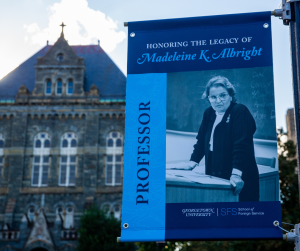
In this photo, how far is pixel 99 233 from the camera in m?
32.6

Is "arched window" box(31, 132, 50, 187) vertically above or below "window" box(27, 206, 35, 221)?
above

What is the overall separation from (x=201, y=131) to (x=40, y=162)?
1225 inches

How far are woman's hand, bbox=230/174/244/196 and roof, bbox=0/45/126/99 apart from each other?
31672 millimetres

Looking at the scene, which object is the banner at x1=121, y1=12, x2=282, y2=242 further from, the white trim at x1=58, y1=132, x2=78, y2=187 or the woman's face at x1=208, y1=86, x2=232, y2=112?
the white trim at x1=58, y1=132, x2=78, y2=187

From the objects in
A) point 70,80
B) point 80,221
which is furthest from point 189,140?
point 70,80

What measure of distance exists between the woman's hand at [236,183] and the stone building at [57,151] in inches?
1093

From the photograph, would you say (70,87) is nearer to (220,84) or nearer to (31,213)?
(31,213)

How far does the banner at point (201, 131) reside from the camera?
27.4 feet

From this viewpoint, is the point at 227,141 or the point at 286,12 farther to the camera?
the point at 227,141

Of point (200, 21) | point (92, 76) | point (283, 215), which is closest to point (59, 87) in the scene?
point (92, 76)

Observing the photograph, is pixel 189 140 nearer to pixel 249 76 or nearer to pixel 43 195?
pixel 249 76

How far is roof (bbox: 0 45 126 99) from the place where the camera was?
40.6m

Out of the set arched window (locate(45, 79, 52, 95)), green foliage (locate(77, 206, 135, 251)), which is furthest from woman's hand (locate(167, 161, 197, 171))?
arched window (locate(45, 79, 52, 95))

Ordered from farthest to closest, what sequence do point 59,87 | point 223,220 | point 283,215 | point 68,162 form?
point 59,87 < point 68,162 < point 283,215 < point 223,220
